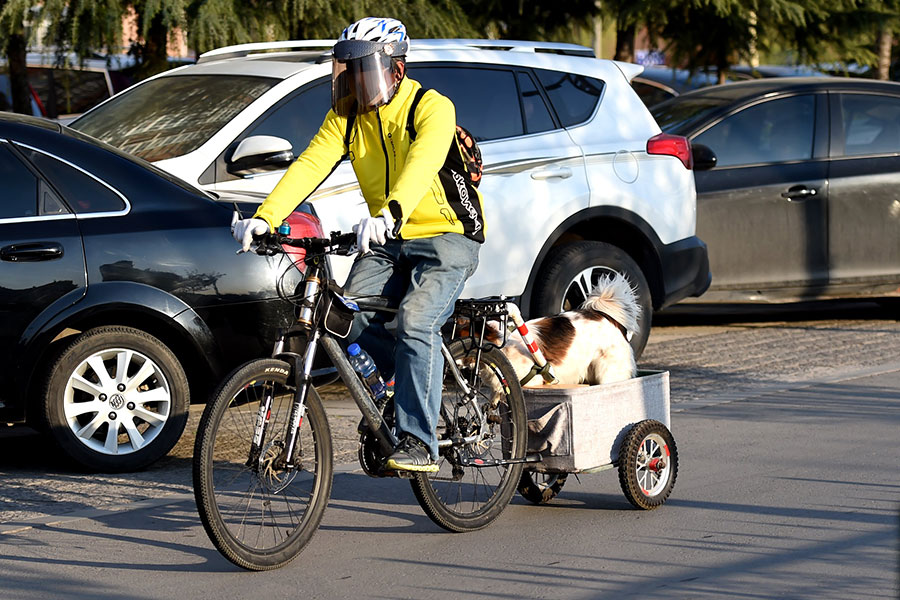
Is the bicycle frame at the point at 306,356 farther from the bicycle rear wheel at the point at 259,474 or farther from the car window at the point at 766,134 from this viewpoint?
the car window at the point at 766,134

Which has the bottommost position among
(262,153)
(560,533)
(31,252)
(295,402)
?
(560,533)

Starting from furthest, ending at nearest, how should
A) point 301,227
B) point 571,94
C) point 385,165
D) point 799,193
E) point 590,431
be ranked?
point 799,193 → point 571,94 → point 301,227 → point 590,431 → point 385,165

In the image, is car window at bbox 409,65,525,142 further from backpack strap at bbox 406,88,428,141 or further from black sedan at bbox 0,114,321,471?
backpack strap at bbox 406,88,428,141

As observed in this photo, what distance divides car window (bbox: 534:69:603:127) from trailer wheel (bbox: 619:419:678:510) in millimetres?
3261

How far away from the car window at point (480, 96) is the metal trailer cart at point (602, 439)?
282 cm

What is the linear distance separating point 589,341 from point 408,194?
144cm

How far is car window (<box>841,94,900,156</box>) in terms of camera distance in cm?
1063

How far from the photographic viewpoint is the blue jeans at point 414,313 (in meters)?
5.02

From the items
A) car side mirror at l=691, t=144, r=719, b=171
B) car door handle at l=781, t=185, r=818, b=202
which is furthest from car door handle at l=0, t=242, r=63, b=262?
car door handle at l=781, t=185, r=818, b=202

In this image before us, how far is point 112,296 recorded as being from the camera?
6.25 meters

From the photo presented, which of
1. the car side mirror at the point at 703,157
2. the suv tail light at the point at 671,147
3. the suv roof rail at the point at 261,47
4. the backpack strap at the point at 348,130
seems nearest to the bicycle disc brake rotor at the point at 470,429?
the backpack strap at the point at 348,130

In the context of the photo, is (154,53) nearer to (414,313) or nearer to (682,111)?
(682,111)

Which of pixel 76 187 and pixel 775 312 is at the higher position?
pixel 76 187

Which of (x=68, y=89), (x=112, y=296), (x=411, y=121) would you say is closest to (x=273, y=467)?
(x=411, y=121)
